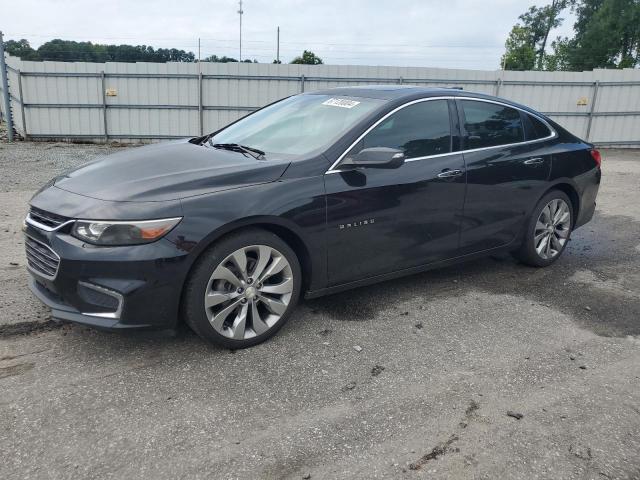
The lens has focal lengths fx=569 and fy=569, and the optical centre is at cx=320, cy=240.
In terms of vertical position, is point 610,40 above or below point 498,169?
above

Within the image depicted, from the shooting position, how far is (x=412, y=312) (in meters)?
4.35

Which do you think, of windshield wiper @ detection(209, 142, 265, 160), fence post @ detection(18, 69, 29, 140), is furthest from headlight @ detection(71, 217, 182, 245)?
fence post @ detection(18, 69, 29, 140)

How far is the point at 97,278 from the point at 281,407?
48.7 inches

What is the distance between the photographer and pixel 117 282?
3148mm

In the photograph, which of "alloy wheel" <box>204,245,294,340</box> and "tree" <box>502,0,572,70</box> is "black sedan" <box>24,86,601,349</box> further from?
"tree" <box>502,0,572,70</box>

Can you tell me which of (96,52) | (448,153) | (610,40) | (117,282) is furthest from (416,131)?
(610,40)

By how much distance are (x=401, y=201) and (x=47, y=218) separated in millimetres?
2342

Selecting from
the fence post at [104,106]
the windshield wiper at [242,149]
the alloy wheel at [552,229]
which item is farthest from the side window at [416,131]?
the fence post at [104,106]

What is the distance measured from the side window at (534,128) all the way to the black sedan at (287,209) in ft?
0.05

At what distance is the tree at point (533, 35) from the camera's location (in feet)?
160

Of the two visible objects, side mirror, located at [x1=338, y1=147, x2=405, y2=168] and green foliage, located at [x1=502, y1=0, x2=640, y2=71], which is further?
green foliage, located at [x1=502, y1=0, x2=640, y2=71]

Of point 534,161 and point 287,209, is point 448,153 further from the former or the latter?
point 287,209

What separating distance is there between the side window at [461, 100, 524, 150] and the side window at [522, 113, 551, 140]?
8 cm

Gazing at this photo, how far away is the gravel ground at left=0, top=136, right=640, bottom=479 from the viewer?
8.56 feet
